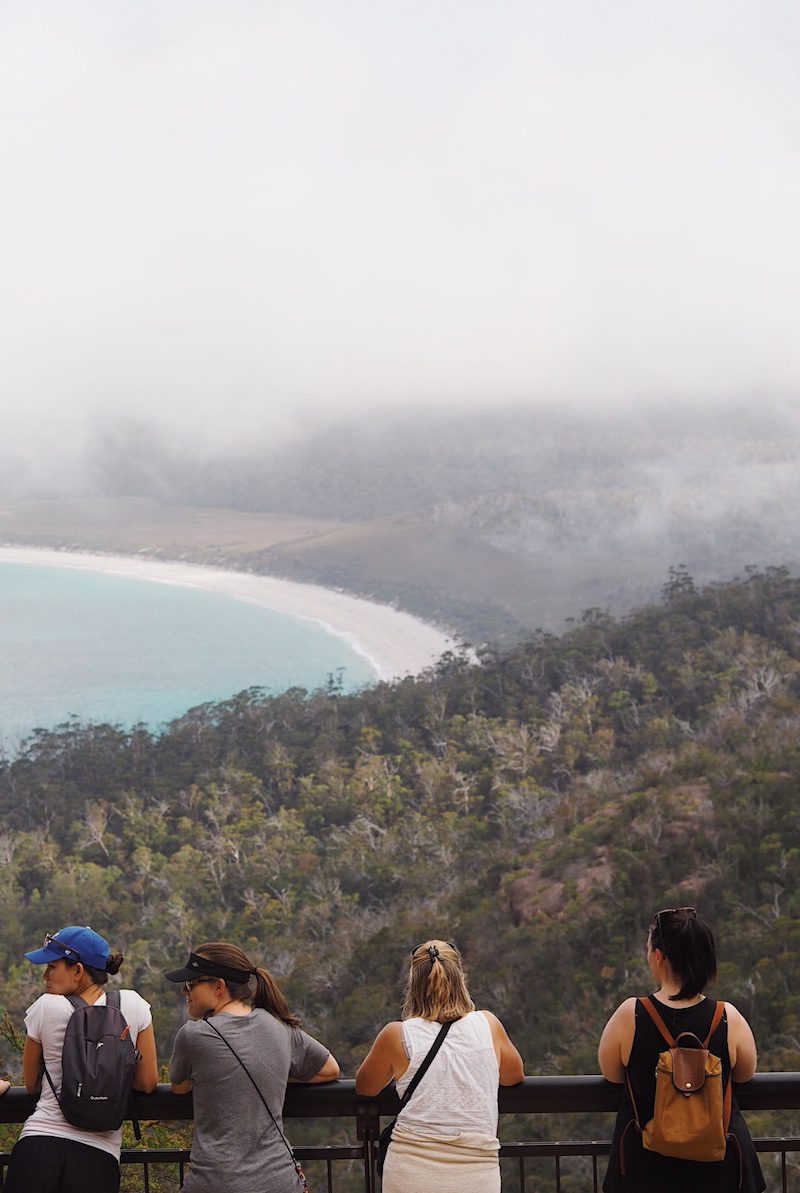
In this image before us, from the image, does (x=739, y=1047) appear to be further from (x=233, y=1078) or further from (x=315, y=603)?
(x=315, y=603)

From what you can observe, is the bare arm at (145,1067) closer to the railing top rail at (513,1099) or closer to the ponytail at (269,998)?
the railing top rail at (513,1099)

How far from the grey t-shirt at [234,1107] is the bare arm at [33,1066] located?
16.4 inches

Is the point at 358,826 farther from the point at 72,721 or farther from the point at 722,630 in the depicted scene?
the point at 72,721

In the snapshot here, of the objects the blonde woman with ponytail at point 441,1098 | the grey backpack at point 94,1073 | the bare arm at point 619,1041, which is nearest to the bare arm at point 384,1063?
the blonde woman with ponytail at point 441,1098

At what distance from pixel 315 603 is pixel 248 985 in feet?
362

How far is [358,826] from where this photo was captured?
51.2m

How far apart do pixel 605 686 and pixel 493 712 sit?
688 centimetres

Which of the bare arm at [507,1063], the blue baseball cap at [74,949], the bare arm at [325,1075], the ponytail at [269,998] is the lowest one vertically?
the bare arm at [325,1075]

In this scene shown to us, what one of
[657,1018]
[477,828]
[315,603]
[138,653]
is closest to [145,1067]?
[657,1018]

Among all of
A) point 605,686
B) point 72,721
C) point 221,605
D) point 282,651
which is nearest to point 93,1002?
point 605,686

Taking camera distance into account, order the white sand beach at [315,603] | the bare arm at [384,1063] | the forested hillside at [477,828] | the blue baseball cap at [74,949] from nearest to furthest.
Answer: the bare arm at [384,1063], the blue baseball cap at [74,949], the forested hillside at [477,828], the white sand beach at [315,603]

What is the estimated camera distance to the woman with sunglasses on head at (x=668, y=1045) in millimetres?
2979

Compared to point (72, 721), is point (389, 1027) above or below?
above

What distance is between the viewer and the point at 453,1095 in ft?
9.98
